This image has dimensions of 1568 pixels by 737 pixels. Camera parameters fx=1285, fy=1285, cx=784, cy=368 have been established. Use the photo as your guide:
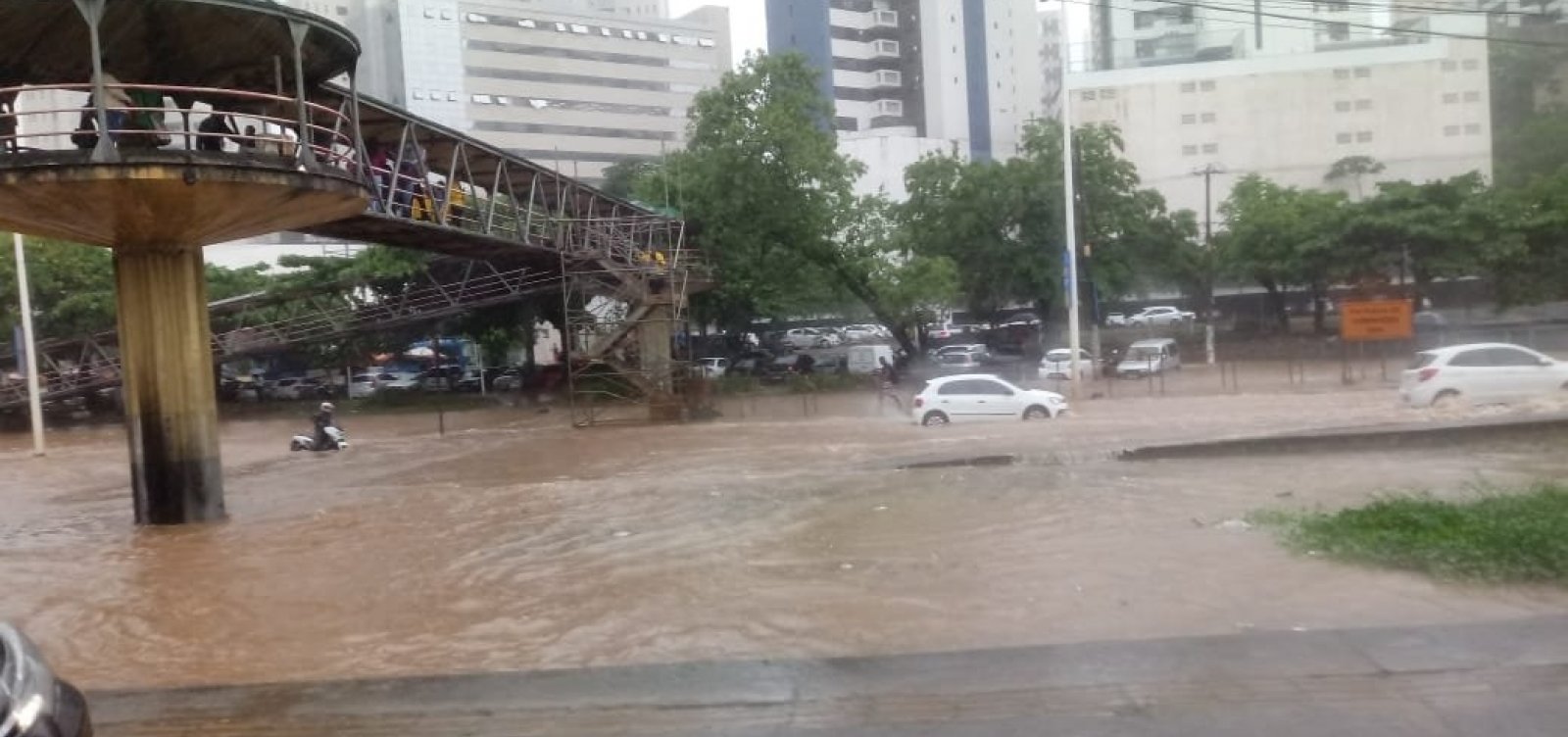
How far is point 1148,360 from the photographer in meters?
44.3

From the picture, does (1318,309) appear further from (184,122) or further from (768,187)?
(184,122)

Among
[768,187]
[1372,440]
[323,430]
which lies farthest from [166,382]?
[768,187]

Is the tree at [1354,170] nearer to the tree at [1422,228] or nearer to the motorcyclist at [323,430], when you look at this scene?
the tree at [1422,228]

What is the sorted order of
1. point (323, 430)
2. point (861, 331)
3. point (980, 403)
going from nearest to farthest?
point (323, 430), point (980, 403), point (861, 331)

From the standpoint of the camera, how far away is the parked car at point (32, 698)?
13.3ft

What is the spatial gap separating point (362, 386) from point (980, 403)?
31.4 meters

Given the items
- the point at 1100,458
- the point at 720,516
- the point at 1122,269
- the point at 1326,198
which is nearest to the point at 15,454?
the point at 720,516

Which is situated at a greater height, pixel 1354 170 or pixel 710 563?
pixel 1354 170

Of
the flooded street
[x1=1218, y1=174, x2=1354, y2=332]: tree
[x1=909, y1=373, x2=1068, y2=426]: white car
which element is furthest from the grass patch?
[x1=1218, y1=174, x2=1354, y2=332]: tree

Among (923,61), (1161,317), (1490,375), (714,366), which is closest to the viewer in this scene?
(1490,375)

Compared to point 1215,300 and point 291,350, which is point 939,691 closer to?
point 291,350

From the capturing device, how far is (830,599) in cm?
1002

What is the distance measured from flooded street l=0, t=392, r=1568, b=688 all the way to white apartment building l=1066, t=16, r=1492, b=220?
26.1 meters

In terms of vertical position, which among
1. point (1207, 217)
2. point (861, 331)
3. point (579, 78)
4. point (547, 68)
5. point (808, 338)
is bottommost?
point (808, 338)
